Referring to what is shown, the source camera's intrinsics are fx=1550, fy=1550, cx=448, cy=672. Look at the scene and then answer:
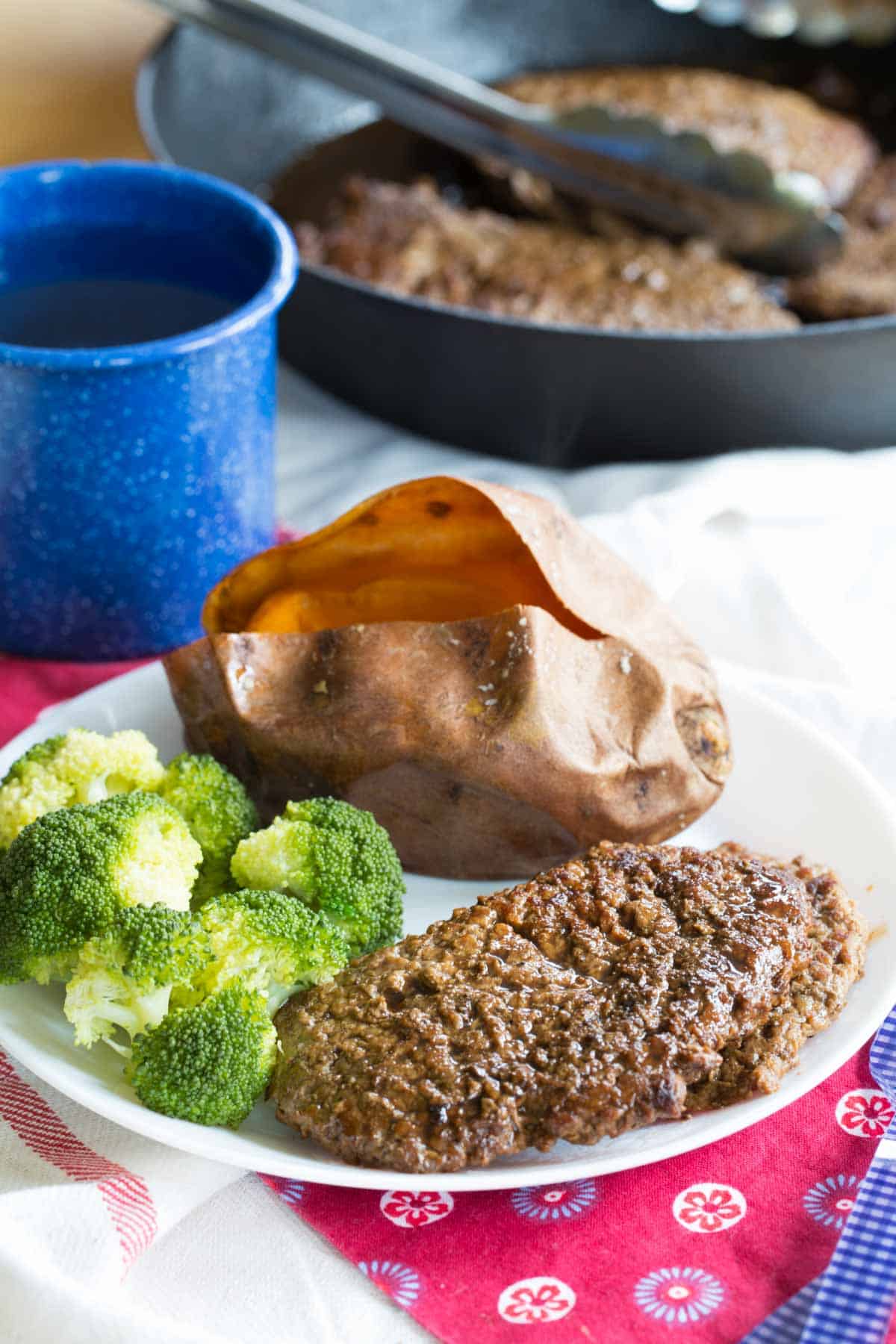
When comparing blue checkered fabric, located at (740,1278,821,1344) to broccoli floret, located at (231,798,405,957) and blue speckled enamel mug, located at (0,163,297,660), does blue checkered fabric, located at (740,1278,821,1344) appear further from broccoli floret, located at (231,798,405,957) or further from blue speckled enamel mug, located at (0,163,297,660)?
blue speckled enamel mug, located at (0,163,297,660)

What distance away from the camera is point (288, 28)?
2.44 m

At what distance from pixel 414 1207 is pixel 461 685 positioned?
0.48 metres

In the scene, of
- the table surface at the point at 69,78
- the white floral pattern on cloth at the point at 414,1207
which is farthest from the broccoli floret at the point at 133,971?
the table surface at the point at 69,78

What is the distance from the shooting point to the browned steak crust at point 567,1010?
46.3 inches

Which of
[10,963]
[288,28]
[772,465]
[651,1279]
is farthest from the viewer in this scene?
[288,28]

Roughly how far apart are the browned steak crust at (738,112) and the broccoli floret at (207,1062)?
2017 mm

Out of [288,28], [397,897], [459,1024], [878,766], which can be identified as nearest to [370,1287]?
[459,1024]

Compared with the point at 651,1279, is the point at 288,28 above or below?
above

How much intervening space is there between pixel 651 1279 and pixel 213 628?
804mm

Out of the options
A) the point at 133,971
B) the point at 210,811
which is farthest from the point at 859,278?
the point at 133,971

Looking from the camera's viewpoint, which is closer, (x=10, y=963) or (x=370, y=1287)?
(x=370, y=1287)

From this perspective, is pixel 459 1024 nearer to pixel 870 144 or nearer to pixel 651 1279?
pixel 651 1279

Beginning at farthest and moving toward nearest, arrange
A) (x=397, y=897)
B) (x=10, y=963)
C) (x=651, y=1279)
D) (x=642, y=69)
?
(x=642, y=69) → (x=397, y=897) → (x=10, y=963) → (x=651, y=1279)

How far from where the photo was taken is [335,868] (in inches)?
55.4
